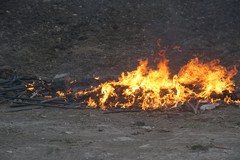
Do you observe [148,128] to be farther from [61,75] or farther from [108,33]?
[108,33]

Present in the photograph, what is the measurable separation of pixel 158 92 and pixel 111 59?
14.4 ft

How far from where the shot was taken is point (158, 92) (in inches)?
409

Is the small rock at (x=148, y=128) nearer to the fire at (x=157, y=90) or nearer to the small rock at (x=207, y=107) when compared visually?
the fire at (x=157, y=90)

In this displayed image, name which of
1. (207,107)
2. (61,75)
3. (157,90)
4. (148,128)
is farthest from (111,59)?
(148,128)

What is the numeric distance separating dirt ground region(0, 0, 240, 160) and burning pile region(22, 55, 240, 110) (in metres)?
0.46

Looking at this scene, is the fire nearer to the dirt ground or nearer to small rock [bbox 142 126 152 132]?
the dirt ground

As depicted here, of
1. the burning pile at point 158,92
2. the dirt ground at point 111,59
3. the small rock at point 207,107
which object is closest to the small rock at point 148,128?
the dirt ground at point 111,59

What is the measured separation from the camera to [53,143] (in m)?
7.59

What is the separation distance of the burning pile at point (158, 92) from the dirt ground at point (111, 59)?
1.51 ft

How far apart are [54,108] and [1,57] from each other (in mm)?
5200

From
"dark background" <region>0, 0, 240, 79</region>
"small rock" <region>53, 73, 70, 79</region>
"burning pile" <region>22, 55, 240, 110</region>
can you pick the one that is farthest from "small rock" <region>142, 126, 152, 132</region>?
"small rock" <region>53, 73, 70, 79</region>

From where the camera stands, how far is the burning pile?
10.3 metres

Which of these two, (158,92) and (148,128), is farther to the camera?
(158,92)

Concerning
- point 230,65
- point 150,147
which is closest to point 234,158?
point 150,147
